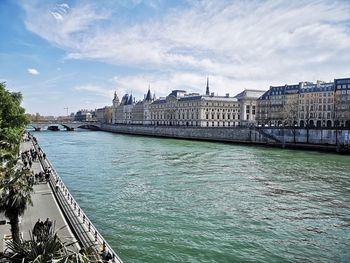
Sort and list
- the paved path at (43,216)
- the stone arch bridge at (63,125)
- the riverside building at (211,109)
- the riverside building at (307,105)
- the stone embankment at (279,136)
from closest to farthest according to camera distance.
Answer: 1. the paved path at (43,216)
2. the stone embankment at (279,136)
3. the riverside building at (307,105)
4. the riverside building at (211,109)
5. the stone arch bridge at (63,125)

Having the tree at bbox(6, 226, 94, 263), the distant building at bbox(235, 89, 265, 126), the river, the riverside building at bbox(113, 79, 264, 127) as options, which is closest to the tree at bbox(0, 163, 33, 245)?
the tree at bbox(6, 226, 94, 263)

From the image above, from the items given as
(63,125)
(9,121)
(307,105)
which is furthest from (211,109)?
(9,121)

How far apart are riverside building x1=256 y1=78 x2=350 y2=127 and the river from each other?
6543 centimetres

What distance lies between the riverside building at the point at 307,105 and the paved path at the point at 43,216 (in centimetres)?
8471

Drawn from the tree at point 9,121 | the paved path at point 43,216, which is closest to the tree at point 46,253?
the paved path at point 43,216

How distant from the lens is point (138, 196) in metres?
26.0

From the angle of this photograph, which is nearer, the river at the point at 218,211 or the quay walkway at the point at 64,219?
the quay walkway at the point at 64,219

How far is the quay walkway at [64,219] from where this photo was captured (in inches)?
530

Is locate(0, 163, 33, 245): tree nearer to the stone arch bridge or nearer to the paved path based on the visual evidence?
the paved path

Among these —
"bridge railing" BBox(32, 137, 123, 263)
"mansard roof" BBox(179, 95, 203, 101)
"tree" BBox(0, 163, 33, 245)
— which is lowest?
"bridge railing" BBox(32, 137, 123, 263)

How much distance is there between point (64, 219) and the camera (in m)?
16.5

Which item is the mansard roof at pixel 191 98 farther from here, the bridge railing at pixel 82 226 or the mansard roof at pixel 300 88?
the bridge railing at pixel 82 226

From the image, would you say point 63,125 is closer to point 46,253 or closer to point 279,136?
point 279,136

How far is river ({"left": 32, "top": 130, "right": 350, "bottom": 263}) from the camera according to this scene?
16.2 m
